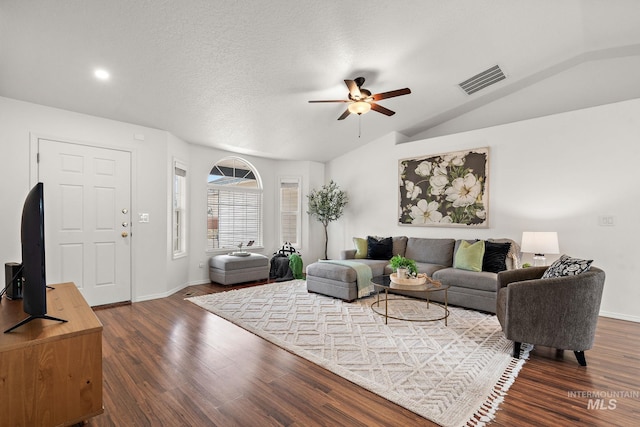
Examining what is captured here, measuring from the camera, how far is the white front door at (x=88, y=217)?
3.86 metres

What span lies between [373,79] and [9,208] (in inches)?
177

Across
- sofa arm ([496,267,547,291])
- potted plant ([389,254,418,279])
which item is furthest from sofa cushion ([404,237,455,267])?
sofa arm ([496,267,547,291])

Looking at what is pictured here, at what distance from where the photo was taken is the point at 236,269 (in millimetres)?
5582

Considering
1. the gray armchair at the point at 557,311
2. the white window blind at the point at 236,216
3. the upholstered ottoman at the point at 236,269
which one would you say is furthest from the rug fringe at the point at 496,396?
the white window blind at the point at 236,216

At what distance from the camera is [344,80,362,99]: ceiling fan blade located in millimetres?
3463

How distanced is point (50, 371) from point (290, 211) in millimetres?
5577

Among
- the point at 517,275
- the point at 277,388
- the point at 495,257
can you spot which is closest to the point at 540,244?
the point at 495,257

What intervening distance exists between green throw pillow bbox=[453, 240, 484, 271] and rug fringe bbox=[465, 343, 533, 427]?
167 cm

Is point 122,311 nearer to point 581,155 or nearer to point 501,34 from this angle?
point 501,34

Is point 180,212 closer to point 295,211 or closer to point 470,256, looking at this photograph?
point 295,211

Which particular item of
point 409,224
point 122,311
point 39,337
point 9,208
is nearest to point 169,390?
point 39,337

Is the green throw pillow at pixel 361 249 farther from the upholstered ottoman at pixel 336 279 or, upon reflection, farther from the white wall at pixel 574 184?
the white wall at pixel 574 184

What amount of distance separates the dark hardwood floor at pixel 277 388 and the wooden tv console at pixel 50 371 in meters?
0.22

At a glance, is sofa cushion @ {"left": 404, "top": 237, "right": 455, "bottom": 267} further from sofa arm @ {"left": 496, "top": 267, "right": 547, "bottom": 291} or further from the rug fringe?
the rug fringe
